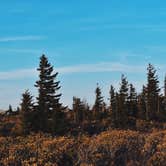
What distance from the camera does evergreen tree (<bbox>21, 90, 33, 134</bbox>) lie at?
44688mm

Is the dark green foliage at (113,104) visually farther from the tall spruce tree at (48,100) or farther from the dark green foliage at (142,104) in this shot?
the tall spruce tree at (48,100)

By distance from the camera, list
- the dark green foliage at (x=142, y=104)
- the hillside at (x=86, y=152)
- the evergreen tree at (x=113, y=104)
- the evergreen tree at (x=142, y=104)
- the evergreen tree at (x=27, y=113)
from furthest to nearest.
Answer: the evergreen tree at (x=142, y=104) < the dark green foliage at (x=142, y=104) < the evergreen tree at (x=113, y=104) < the evergreen tree at (x=27, y=113) < the hillside at (x=86, y=152)

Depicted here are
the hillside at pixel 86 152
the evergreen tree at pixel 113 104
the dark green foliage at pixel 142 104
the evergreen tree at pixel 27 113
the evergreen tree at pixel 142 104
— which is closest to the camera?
the hillside at pixel 86 152

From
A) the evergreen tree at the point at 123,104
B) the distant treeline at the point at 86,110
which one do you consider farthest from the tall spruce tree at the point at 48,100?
the evergreen tree at the point at 123,104

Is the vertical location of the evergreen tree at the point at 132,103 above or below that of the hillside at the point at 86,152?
above

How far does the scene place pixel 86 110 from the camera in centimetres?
8025

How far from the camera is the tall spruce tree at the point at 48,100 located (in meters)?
47.6

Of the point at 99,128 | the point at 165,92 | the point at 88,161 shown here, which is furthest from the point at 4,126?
the point at 165,92

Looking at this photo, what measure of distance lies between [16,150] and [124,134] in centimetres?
702

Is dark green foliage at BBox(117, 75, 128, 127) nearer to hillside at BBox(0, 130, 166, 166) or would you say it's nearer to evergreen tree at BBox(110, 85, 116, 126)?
evergreen tree at BBox(110, 85, 116, 126)

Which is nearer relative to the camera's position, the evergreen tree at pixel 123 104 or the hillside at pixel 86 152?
the hillside at pixel 86 152

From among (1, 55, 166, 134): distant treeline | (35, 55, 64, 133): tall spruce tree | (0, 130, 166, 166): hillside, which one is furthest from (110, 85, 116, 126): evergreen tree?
(0, 130, 166, 166): hillside

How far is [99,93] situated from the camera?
89938mm

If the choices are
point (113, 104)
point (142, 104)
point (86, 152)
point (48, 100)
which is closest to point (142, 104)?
point (142, 104)
